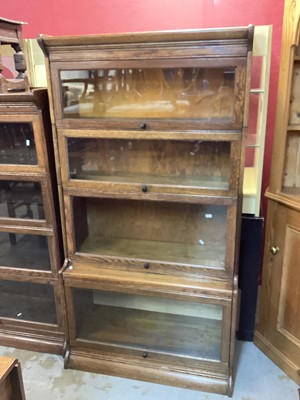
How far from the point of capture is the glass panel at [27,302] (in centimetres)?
221

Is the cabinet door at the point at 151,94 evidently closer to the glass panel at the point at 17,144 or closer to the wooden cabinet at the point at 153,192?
the wooden cabinet at the point at 153,192

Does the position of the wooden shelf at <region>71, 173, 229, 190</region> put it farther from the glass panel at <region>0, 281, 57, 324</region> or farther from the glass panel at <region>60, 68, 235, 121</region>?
the glass panel at <region>0, 281, 57, 324</region>

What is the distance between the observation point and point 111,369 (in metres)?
2.04

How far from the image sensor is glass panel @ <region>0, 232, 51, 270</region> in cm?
210

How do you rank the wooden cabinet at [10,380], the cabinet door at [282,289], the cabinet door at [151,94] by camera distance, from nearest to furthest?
1. the wooden cabinet at [10,380]
2. the cabinet door at [151,94]
3. the cabinet door at [282,289]

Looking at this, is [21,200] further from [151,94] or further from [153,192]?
[151,94]

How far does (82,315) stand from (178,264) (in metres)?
0.70

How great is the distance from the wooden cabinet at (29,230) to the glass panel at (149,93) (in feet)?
0.61

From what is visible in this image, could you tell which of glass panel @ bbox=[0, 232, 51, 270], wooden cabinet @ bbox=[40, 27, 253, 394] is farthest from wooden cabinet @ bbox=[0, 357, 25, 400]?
glass panel @ bbox=[0, 232, 51, 270]

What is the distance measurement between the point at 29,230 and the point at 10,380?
2.76 feet

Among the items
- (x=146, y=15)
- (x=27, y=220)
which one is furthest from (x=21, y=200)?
(x=146, y=15)

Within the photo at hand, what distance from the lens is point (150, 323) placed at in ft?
7.20

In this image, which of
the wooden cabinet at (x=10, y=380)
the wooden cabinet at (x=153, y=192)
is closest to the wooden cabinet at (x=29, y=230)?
the wooden cabinet at (x=153, y=192)

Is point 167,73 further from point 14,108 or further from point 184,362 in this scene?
point 184,362
